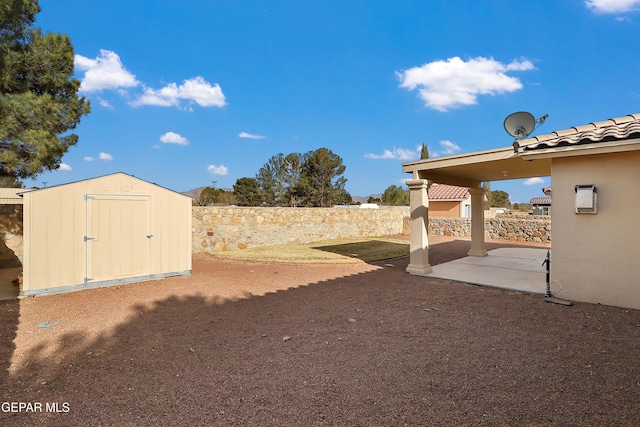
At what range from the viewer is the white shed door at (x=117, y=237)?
6.91m

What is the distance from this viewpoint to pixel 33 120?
30.0 ft

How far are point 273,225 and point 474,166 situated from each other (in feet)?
31.0

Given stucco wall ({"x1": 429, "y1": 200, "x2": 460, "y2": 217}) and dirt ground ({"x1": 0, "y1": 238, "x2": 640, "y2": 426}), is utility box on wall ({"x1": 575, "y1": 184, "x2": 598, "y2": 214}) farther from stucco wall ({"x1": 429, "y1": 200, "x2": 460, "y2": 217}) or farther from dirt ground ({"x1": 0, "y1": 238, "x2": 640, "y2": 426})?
stucco wall ({"x1": 429, "y1": 200, "x2": 460, "y2": 217})

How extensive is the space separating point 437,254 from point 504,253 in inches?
103

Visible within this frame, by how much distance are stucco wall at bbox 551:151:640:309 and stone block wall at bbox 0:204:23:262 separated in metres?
12.0

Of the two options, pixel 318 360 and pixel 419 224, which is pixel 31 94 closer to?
pixel 318 360

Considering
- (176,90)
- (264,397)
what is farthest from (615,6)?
(176,90)

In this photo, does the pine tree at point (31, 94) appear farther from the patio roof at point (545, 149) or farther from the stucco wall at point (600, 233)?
the stucco wall at point (600, 233)

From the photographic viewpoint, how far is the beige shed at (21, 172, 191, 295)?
20.7ft

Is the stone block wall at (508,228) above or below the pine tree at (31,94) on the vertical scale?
below

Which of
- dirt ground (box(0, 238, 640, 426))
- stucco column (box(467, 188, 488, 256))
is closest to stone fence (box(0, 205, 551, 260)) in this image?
dirt ground (box(0, 238, 640, 426))

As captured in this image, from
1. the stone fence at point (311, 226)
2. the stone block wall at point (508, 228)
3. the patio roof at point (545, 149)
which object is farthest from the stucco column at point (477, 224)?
the stone fence at point (311, 226)

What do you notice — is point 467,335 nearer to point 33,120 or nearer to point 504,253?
point 504,253

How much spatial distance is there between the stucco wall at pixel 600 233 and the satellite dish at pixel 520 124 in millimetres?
1615
